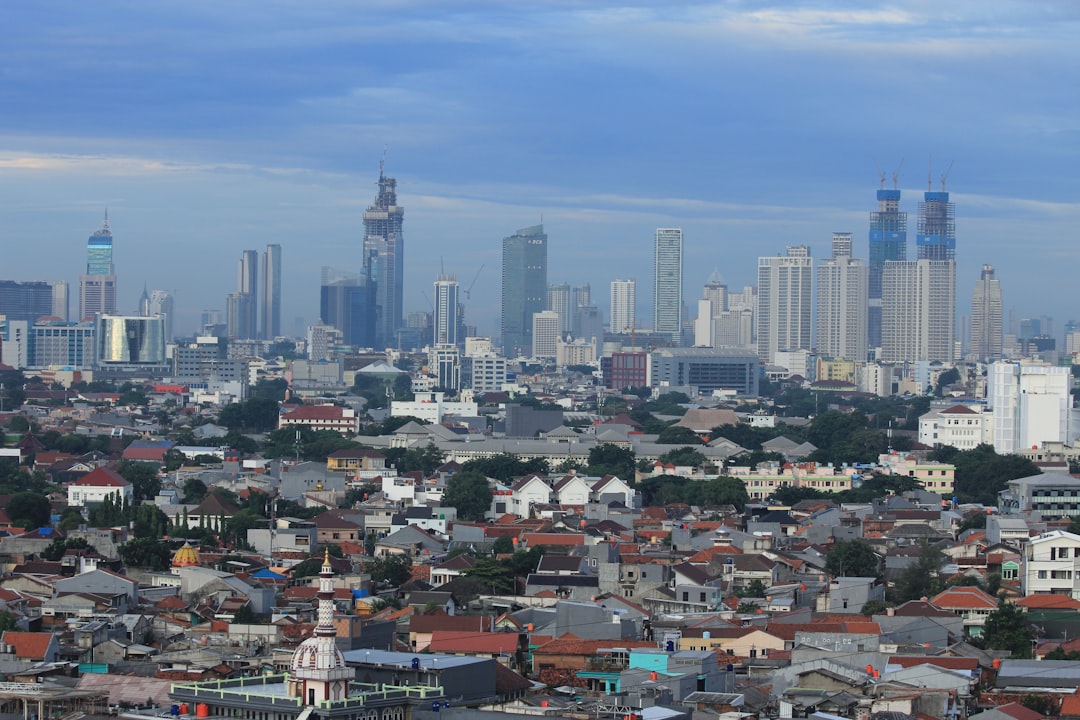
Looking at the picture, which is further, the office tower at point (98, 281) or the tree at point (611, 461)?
the office tower at point (98, 281)

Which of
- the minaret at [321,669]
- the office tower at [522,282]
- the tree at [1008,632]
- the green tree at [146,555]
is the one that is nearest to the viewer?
the minaret at [321,669]

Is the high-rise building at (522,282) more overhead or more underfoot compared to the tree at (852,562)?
more overhead

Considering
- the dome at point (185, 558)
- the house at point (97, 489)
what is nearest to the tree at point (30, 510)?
the house at point (97, 489)

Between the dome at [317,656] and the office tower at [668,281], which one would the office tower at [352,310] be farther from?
the dome at [317,656]

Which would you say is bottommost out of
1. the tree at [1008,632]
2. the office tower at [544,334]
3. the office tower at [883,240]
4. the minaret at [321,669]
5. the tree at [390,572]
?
the tree at [390,572]

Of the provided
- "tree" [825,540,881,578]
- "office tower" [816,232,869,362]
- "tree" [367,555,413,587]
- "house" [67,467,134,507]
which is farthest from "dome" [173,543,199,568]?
"office tower" [816,232,869,362]
